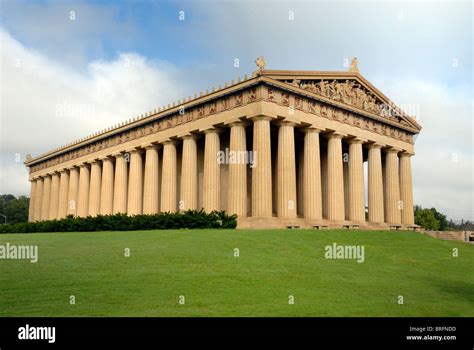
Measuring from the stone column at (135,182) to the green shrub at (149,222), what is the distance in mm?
13025

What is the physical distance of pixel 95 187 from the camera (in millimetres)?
75562

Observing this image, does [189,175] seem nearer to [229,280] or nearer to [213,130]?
[213,130]

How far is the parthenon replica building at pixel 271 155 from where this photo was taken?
1859 inches

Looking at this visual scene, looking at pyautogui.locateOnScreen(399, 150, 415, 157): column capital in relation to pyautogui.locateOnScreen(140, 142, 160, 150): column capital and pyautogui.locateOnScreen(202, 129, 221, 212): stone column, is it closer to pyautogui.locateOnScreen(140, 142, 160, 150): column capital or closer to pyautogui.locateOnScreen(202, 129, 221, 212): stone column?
pyautogui.locateOnScreen(202, 129, 221, 212): stone column

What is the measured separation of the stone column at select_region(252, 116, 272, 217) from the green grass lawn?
12.8 m

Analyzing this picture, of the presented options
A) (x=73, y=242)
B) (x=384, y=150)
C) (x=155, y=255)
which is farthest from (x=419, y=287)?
(x=384, y=150)

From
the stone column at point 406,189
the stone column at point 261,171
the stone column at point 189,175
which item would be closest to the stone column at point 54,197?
the stone column at point 189,175

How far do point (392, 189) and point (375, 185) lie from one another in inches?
165

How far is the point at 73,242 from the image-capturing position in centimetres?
3253

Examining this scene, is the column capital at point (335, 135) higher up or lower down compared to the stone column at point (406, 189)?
higher up

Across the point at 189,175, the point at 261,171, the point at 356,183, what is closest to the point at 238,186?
the point at 261,171

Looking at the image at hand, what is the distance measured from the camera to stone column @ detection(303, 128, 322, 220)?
50219 mm

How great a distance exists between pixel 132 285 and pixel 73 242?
1573 cm

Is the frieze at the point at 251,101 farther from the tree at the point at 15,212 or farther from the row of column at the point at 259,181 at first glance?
the tree at the point at 15,212
